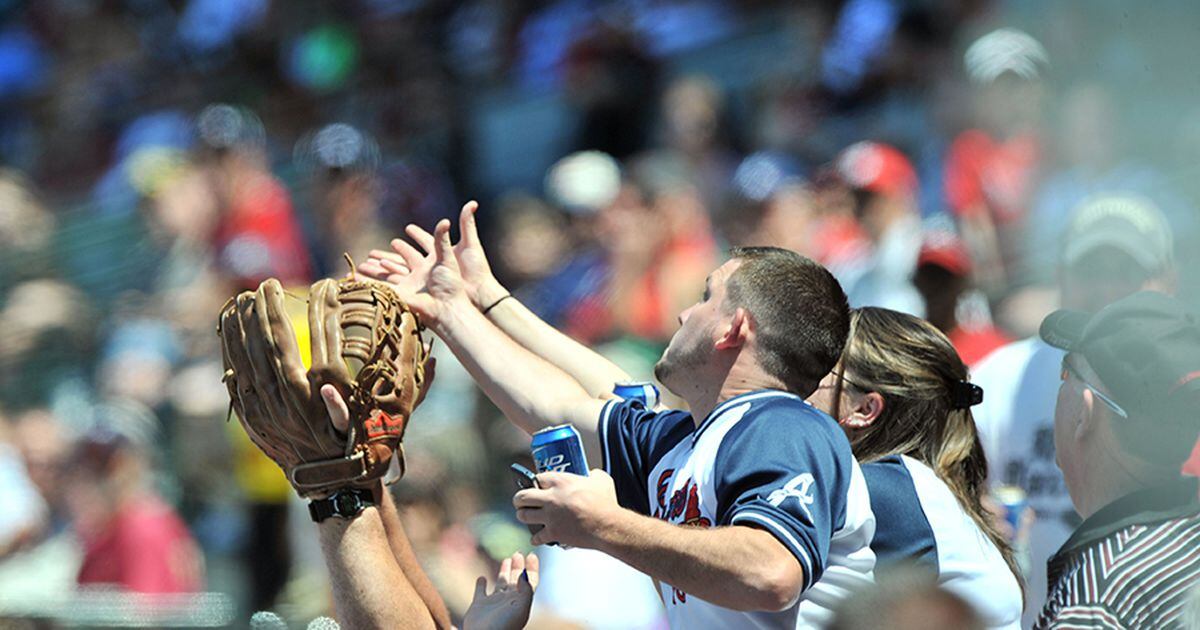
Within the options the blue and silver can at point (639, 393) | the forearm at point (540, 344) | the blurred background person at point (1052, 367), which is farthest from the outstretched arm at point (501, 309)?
the blurred background person at point (1052, 367)

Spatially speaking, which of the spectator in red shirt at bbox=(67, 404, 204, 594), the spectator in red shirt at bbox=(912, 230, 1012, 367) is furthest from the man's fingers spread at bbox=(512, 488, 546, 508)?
the spectator in red shirt at bbox=(67, 404, 204, 594)

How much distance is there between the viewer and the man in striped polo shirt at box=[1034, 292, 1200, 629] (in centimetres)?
272

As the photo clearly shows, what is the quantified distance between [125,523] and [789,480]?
525 cm

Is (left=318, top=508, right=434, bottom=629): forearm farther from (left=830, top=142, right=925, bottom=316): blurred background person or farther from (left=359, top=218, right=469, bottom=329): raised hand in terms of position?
(left=830, top=142, right=925, bottom=316): blurred background person

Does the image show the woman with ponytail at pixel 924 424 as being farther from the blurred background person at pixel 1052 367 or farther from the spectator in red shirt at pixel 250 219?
the spectator in red shirt at pixel 250 219

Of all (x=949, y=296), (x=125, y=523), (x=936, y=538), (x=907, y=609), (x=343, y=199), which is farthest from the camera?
(x=343, y=199)

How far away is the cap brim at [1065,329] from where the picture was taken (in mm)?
3062

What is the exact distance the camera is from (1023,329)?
214 inches

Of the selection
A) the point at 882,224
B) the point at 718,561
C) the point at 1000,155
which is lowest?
the point at 718,561

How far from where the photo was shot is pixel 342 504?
10.5 ft

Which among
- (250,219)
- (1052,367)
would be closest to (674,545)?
(1052,367)

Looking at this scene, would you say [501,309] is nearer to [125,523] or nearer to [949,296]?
[949,296]

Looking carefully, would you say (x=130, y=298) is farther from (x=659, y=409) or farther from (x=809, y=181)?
(x=659, y=409)

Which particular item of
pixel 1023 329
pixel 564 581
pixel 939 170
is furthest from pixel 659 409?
pixel 939 170
